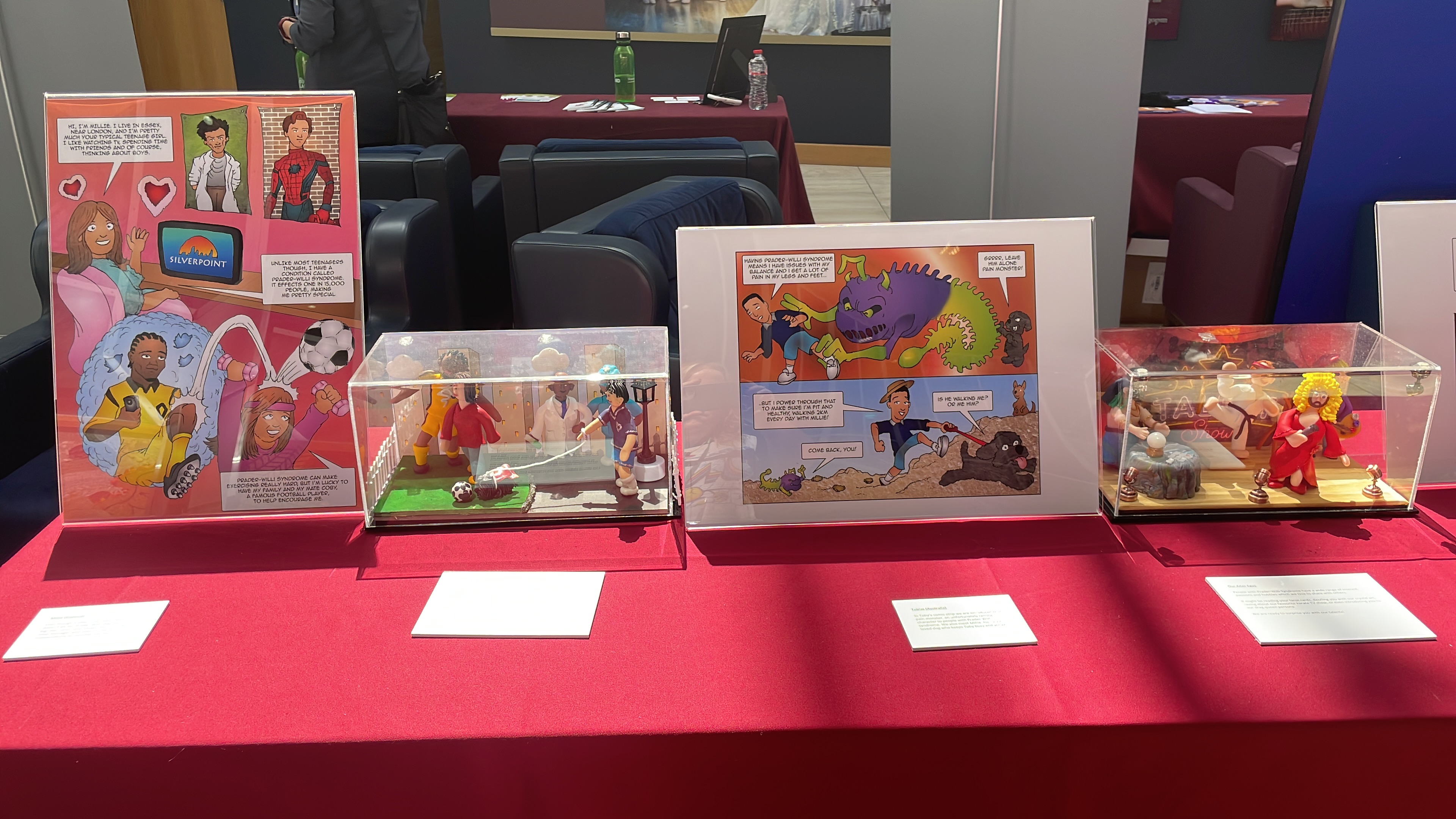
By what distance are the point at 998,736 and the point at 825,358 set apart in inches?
18.9

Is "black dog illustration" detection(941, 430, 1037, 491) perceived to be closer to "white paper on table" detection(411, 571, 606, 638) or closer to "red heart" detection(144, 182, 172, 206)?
"white paper on table" detection(411, 571, 606, 638)

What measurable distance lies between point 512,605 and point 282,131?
66 centimetres

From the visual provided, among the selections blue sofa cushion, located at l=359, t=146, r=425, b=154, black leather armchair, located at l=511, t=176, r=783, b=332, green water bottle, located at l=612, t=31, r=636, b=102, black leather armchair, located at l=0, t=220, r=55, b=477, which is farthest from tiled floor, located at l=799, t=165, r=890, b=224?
black leather armchair, located at l=0, t=220, r=55, b=477

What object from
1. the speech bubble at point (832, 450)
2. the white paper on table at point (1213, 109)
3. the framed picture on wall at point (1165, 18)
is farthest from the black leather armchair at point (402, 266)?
the framed picture on wall at point (1165, 18)

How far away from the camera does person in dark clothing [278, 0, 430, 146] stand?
3.52 meters

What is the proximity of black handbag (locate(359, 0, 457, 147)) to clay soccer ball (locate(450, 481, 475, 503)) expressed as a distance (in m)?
2.82

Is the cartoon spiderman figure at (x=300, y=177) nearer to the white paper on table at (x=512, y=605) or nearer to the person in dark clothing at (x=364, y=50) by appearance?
the white paper on table at (x=512, y=605)

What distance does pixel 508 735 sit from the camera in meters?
0.87

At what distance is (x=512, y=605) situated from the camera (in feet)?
3.47

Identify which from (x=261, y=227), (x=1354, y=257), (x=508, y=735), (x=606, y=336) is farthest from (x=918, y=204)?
(x=508, y=735)

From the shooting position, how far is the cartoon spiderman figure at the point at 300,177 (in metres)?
1.21

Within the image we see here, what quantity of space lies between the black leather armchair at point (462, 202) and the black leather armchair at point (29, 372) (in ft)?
3.68

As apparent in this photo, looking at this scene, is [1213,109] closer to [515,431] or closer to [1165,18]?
[1165,18]

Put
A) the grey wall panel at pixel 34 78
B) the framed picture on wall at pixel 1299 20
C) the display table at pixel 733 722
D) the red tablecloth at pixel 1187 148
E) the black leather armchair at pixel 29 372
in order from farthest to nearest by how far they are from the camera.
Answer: the framed picture on wall at pixel 1299 20 → the red tablecloth at pixel 1187 148 → the grey wall panel at pixel 34 78 → the black leather armchair at pixel 29 372 → the display table at pixel 733 722
